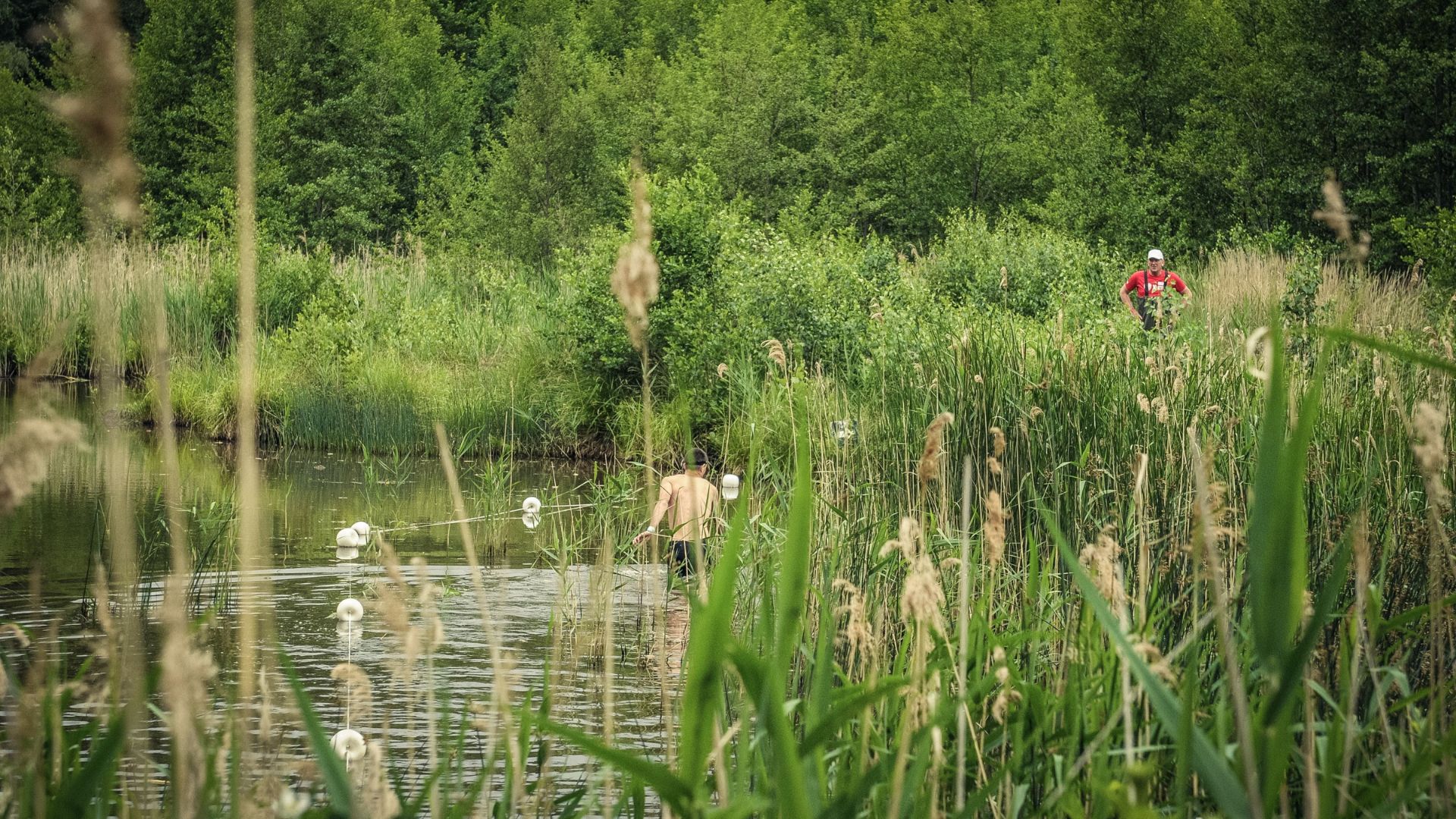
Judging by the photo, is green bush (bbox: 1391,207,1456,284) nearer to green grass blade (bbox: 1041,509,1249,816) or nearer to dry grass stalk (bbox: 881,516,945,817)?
dry grass stalk (bbox: 881,516,945,817)

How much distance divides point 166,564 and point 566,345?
25.6 ft

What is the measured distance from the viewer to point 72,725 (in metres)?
6.03

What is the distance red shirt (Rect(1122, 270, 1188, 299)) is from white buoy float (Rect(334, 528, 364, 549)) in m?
7.64

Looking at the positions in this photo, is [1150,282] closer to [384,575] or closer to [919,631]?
[384,575]

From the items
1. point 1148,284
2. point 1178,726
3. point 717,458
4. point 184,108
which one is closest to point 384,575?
point 717,458

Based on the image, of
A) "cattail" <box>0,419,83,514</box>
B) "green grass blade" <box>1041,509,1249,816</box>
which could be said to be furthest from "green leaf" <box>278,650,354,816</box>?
"green grass blade" <box>1041,509,1249,816</box>

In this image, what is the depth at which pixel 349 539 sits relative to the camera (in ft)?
31.5

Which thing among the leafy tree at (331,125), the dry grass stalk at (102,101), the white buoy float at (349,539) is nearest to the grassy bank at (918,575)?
the dry grass stalk at (102,101)

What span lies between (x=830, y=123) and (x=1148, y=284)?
18.9 meters

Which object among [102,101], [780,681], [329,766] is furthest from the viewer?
[780,681]

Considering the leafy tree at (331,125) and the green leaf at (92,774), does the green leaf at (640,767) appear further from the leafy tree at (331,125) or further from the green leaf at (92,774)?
the leafy tree at (331,125)

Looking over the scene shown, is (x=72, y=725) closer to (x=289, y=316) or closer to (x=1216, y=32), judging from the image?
(x=289, y=316)

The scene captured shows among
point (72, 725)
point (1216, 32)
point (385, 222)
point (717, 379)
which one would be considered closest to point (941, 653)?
point (72, 725)

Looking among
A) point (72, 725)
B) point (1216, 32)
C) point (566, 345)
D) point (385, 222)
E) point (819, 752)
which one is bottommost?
point (72, 725)
